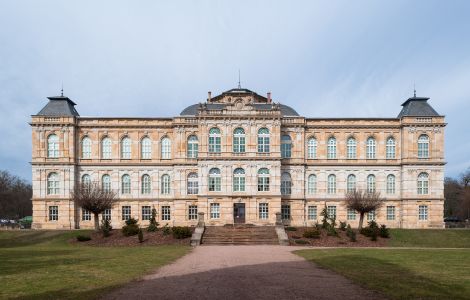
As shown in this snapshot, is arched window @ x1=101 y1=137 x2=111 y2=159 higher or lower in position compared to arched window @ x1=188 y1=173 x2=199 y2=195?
higher

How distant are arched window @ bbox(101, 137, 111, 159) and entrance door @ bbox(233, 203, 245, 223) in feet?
67.3

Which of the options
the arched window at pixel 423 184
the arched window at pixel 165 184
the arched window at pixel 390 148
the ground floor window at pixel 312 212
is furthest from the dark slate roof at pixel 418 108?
the arched window at pixel 165 184

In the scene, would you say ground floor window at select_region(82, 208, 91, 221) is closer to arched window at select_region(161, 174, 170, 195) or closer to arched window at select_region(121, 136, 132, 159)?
arched window at select_region(121, 136, 132, 159)

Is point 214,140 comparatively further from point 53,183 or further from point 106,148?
point 53,183

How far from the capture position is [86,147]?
2224 inches

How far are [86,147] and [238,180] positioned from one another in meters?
23.3

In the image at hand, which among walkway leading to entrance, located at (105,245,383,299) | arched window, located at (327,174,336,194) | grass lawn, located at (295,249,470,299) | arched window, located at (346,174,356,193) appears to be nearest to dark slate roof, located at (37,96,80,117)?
arched window, located at (327,174,336,194)

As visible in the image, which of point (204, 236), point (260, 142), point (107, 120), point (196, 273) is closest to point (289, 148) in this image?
point (260, 142)

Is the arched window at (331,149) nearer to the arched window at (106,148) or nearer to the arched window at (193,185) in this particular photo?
the arched window at (193,185)

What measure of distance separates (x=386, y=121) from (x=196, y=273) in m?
45.5

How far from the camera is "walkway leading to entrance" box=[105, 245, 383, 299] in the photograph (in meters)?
14.6

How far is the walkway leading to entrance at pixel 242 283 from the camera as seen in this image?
47.8 ft

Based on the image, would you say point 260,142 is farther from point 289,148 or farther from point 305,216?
point 305,216

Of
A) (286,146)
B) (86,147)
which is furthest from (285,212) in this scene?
(86,147)
